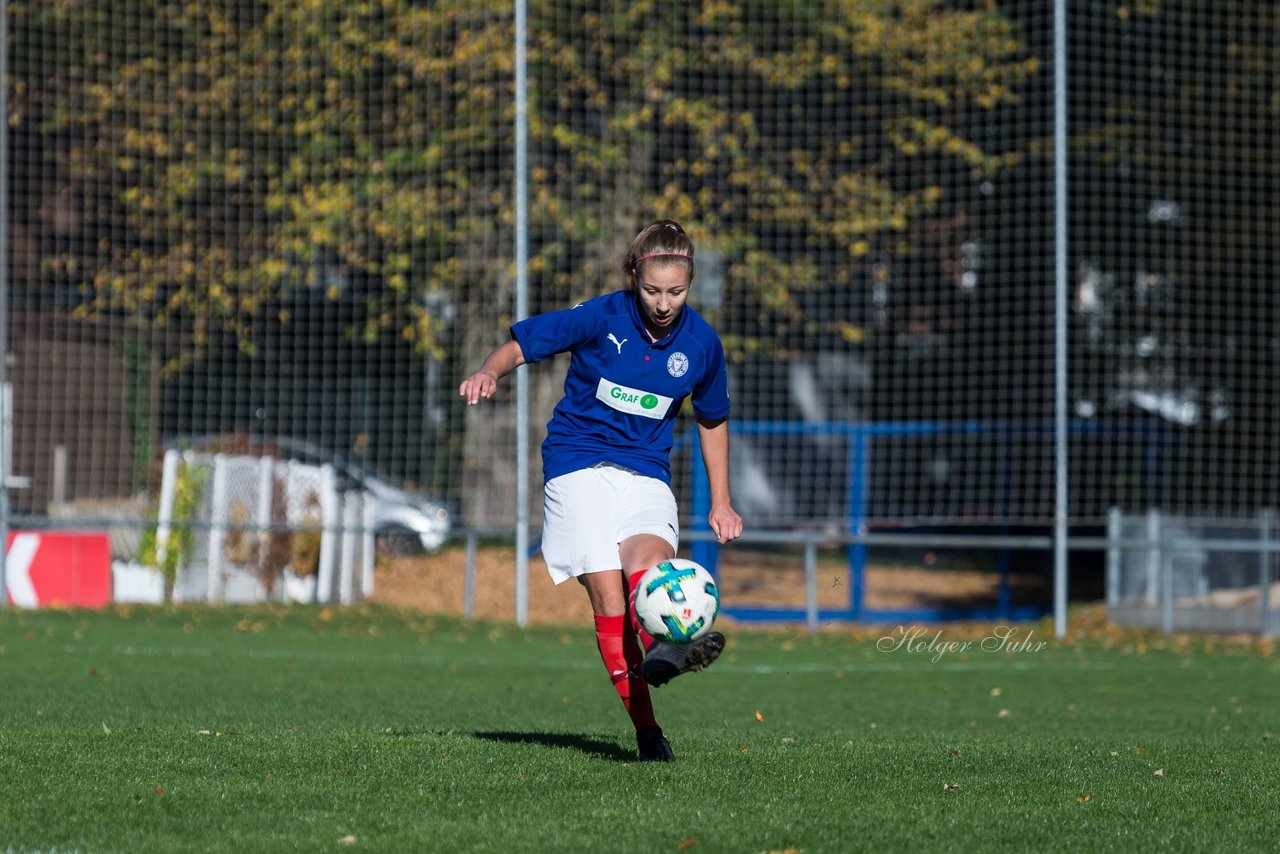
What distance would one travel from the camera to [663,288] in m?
5.80

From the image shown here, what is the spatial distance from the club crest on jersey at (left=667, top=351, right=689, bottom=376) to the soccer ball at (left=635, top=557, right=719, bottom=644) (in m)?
0.80

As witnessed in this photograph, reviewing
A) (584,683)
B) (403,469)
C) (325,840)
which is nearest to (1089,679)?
(584,683)

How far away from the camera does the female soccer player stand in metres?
5.89

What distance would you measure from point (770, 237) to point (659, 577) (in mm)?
14420

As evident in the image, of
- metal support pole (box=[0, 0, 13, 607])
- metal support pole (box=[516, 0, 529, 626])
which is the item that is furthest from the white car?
metal support pole (box=[0, 0, 13, 607])

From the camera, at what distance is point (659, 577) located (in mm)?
5508

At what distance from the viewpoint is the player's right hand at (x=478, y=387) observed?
546cm

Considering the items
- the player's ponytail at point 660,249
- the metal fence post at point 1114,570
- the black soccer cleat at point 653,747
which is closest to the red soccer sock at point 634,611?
the black soccer cleat at point 653,747

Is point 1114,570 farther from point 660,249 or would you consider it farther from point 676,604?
point 676,604

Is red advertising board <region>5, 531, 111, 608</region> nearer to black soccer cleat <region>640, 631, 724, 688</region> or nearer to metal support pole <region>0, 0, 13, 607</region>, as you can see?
metal support pole <region>0, 0, 13, 607</region>

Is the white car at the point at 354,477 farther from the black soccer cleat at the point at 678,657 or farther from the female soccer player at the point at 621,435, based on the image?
the black soccer cleat at the point at 678,657

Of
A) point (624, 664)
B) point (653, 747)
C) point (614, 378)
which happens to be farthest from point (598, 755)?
point (614, 378)

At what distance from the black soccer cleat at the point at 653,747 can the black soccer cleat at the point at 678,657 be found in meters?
0.65

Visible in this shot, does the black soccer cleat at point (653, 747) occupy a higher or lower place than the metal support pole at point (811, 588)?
higher
